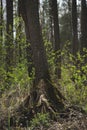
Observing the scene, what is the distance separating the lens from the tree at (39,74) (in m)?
8.36

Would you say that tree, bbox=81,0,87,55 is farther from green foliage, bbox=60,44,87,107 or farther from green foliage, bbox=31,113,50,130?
green foliage, bbox=31,113,50,130

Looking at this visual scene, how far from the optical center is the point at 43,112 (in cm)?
803

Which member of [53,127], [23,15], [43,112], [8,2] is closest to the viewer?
[53,127]

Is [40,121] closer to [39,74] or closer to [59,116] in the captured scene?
[59,116]

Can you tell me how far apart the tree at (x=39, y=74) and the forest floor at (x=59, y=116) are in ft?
1.15

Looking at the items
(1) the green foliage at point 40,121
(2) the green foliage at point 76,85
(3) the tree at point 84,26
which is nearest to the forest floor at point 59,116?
(1) the green foliage at point 40,121

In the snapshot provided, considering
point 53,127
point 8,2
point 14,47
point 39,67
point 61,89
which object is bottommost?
point 53,127

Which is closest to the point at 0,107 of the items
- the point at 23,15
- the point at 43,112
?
the point at 43,112

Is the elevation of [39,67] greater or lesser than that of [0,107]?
greater

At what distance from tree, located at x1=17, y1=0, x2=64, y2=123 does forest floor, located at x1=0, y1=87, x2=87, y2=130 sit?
0.35 m

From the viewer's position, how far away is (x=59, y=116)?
808cm

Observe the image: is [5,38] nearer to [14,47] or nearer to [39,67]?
[14,47]

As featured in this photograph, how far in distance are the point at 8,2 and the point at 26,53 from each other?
4.62 metres

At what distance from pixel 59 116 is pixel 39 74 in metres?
1.28
